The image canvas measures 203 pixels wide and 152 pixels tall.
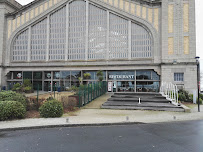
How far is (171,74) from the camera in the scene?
26031mm

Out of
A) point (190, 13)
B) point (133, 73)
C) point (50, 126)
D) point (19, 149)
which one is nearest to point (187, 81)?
point (133, 73)

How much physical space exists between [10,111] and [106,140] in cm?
666

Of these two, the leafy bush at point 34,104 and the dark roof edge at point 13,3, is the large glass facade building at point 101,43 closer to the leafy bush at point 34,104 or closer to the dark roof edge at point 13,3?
the dark roof edge at point 13,3

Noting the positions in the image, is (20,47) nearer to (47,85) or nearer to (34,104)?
(47,85)

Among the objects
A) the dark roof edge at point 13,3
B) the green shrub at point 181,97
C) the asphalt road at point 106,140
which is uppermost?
the dark roof edge at point 13,3

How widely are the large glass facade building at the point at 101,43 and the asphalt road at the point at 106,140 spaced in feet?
63.3

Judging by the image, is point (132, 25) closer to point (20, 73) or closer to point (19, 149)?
point (20, 73)

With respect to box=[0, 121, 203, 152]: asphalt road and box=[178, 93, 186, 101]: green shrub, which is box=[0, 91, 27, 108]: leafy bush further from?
box=[178, 93, 186, 101]: green shrub

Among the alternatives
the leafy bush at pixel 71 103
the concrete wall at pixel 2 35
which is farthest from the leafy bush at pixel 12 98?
the concrete wall at pixel 2 35

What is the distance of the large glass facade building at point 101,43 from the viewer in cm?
2611

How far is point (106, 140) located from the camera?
20.5 feet

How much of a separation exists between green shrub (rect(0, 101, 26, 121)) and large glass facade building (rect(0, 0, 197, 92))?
58.9 feet

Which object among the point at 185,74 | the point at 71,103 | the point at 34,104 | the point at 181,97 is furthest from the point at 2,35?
the point at 185,74

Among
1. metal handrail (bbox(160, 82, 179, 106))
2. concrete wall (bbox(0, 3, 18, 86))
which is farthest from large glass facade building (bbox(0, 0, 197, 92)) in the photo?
metal handrail (bbox(160, 82, 179, 106))
